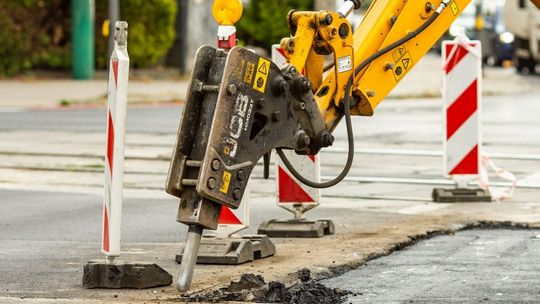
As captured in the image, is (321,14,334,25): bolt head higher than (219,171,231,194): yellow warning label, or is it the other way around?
(321,14,334,25): bolt head

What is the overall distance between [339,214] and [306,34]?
396cm

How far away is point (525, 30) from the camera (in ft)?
133

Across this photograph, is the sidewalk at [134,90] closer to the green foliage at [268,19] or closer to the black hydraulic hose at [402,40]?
the green foliage at [268,19]

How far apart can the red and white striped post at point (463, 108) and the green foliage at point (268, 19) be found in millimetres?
31623

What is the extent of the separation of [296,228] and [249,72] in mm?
3073

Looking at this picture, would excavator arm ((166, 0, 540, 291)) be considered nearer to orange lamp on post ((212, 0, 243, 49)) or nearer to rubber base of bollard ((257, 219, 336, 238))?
orange lamp on post ((212, 0, 243, 49))

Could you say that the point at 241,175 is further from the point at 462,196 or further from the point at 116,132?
the point at 462,196

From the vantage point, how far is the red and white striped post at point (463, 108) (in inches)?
523

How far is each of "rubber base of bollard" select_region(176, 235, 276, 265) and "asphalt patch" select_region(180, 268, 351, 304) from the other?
1.03m

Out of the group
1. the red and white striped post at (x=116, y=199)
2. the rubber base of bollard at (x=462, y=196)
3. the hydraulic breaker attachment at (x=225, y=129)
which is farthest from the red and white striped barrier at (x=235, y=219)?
the rubber base of bollard at (x=462, y=196)

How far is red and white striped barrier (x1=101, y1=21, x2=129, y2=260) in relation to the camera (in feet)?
27.0

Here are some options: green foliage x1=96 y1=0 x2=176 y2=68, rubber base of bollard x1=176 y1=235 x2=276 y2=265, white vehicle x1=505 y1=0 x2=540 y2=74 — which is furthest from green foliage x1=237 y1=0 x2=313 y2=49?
rubber base of bollard x1=176 y1=235 x2=276 y2=265

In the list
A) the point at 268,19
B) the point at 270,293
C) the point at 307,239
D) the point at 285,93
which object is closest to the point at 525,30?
the point at 268,19

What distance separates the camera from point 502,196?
44.1 ft
